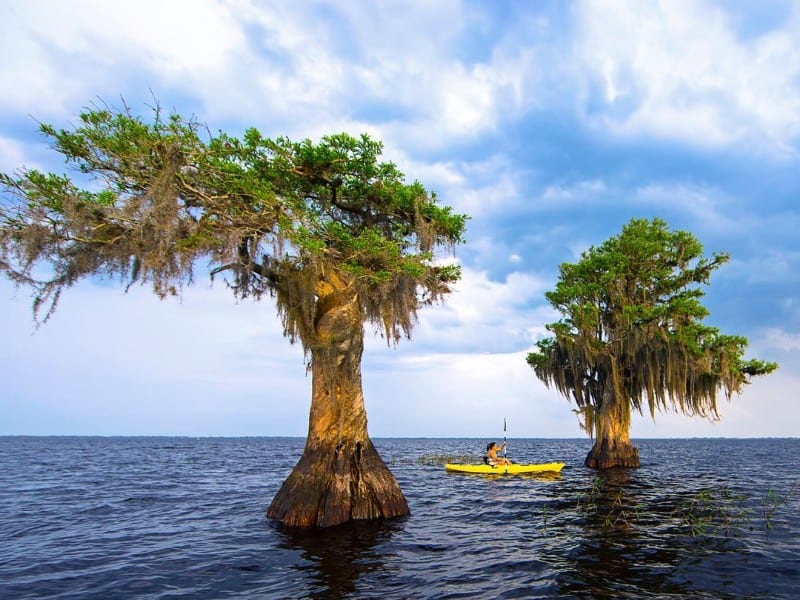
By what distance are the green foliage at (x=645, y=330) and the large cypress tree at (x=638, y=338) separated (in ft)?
0.18

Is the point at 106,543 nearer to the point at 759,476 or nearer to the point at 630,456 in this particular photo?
the point at 630,456

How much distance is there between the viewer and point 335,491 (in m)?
14.1

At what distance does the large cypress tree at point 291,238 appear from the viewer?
1215cm

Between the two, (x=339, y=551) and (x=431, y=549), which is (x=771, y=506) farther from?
(x=339, y=551)

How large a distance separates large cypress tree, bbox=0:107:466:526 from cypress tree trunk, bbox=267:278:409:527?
0.04 m

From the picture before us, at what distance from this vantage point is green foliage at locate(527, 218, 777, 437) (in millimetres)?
27594

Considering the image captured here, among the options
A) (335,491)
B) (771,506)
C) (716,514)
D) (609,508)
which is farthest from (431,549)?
(771,506)

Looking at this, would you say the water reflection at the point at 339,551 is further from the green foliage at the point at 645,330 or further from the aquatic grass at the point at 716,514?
the green foliage at the point at 645,330

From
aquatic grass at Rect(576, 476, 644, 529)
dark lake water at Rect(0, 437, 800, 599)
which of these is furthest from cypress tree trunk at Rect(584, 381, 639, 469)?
aquatic grass at Rect(576, 476, 644, 529)

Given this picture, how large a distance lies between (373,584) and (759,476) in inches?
1241

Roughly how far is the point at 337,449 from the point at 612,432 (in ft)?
71.5

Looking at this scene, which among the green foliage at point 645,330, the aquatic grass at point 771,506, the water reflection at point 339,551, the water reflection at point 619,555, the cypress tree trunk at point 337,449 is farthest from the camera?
the green foliage at point 645,330

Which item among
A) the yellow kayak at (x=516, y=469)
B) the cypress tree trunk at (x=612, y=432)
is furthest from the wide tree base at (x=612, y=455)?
the yellow kayak at (x=516, y=469)

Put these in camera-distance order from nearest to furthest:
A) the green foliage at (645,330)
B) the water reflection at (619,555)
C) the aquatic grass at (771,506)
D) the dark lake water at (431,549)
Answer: the water reflection at (619,555) < the dark lake water at (431,549) < the aquatic grass at (771,506) < the green foliage at (645,330)
